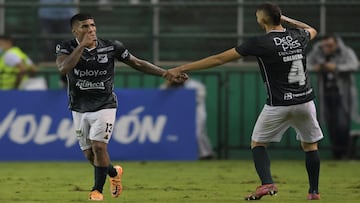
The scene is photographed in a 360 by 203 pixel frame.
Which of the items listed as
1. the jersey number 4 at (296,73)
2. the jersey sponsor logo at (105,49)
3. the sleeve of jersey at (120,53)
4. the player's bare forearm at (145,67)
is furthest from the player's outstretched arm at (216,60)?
the jersey sponsor logo at (105,49)

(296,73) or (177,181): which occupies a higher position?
(296,73)

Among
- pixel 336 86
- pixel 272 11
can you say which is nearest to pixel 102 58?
pixel 272 11

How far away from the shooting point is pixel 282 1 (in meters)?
20.3

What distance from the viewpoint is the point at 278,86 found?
11547 millimetres

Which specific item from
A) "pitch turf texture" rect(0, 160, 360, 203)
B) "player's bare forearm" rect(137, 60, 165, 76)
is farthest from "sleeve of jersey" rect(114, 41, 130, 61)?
A: "pitch turf texture" rect(0, 160, 360, 203)

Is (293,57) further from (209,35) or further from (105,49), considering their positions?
(209,35)

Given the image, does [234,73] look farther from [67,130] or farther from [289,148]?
[67,130]

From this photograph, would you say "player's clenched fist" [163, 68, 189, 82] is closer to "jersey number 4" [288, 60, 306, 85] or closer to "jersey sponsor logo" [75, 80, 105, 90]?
"jersey sponsor logo" [75, 80, 105, 90]

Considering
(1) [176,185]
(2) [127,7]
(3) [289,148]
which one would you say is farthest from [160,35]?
(1) [176,185]

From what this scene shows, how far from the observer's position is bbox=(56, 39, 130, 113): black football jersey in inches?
Answer: 467

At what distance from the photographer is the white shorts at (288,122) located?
454 inches

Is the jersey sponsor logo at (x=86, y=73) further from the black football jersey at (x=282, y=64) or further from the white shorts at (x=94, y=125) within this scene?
the black football jersey at (x=282, y=64)

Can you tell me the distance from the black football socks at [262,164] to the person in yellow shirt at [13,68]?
851 centimetres

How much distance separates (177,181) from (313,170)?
Result: 328 centimetres
